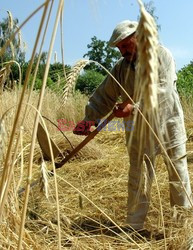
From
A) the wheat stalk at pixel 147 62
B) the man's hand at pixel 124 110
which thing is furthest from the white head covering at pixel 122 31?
the wheat stalk at pixel 147 62

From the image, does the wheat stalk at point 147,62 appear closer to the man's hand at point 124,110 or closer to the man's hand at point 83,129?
the man's hand at point 124,110

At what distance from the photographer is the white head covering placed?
7.54 feet

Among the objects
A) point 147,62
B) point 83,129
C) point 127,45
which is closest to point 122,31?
point 127,45

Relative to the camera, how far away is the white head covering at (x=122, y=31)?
7.54 feet

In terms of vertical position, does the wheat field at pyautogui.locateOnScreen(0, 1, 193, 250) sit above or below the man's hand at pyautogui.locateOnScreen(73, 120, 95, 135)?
below

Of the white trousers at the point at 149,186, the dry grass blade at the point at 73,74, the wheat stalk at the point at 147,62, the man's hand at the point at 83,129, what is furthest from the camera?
the man's hand at the point at 83,129

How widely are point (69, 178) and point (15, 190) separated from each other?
9.05 feet

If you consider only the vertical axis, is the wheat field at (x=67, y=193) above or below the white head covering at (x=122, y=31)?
below

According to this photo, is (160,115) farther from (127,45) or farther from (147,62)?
(147,62)

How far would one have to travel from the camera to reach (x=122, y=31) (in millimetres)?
2312

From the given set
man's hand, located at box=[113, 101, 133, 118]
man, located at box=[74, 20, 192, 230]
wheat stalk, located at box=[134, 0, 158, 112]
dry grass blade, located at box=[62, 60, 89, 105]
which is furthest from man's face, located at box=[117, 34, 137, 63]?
wheat stalk, located at box=[134, 0, 158, 112]

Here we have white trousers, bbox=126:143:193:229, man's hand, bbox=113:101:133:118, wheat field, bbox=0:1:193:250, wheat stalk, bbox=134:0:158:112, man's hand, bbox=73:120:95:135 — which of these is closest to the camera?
wheat stalk, bbox=134:0:158:112

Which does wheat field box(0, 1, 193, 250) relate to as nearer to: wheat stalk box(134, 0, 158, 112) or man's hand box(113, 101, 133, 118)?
wheat stalk box(134, 0, 158, 112)

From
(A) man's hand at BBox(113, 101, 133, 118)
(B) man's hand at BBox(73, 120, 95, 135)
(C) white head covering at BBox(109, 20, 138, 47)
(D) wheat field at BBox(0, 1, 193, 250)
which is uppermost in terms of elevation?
(C) white head covering at BBox(109, 20, 138, 47)
